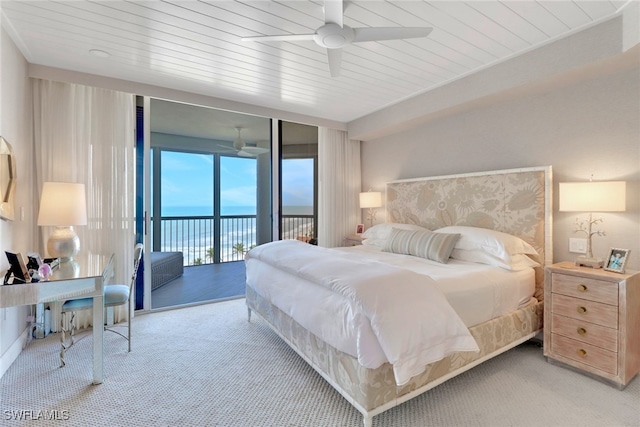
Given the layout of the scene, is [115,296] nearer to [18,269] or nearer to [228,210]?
[18,269]

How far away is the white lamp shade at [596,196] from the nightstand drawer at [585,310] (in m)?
0.67

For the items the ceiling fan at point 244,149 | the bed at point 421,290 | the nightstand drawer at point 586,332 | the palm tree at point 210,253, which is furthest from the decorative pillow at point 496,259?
the palm tree at point 210,253

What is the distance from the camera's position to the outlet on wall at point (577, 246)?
2441 millimetres

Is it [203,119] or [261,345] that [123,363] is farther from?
[203,119]

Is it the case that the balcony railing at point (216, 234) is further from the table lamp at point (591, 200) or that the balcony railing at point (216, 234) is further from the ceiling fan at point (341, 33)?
the table lamp at point (591, 200)

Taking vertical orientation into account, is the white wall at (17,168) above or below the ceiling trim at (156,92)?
below

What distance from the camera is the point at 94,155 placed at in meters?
3.02

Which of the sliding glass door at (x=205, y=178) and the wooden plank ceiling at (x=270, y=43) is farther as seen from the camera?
the sliding glass door at (x=205, y=178)

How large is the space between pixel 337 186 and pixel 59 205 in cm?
333

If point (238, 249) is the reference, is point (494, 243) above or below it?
above

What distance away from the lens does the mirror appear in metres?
2.05

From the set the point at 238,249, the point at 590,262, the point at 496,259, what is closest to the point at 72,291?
the point at 496,259

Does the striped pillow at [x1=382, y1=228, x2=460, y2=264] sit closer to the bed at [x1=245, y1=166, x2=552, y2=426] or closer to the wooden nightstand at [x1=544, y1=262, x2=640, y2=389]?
the bed at [x1=245, y1=166, x2=552, y2=426]

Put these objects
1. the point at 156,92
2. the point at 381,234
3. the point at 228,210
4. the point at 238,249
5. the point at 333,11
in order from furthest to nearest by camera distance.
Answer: the point at 238,249, the point at 228,210, the point at 381,234, the point at 156,92, the point at 333,11
